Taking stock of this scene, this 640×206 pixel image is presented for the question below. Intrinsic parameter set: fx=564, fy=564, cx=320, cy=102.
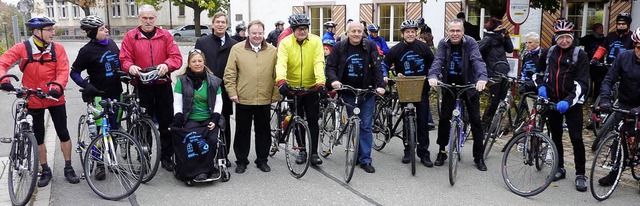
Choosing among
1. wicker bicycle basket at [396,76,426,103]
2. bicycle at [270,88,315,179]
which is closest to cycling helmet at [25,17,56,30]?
bicycle at [270,88,315,179]

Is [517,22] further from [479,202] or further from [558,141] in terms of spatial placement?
[479,202]

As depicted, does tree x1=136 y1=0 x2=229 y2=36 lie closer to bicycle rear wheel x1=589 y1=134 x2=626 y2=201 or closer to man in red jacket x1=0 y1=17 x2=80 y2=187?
man in red jacket x1=0 y1=17 x2=80 y2=187

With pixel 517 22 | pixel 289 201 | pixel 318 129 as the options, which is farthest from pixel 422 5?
pixel 289 201

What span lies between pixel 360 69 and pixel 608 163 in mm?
2763

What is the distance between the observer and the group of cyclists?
225 inches

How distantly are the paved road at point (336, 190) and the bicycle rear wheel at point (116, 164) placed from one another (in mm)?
110

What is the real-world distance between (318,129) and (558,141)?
2.67m

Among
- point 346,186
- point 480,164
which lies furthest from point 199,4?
point 346,186

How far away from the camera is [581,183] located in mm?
5836

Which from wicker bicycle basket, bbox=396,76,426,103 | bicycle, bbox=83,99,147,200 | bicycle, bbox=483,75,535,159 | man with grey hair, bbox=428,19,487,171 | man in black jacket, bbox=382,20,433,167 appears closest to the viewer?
bicycle, bbox=83,99,147,200

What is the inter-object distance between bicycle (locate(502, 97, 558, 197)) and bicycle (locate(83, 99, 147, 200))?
12.3 feet

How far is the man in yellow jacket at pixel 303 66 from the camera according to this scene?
243 inches

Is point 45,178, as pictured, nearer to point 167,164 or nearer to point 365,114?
point 167,164

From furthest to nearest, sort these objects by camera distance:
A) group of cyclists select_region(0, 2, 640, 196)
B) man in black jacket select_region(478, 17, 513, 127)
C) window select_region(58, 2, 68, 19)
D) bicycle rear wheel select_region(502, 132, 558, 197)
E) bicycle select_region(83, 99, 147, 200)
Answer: window select_region(58, 2, 68, 19) → man in black jacket select_region(478, 17, 513, 127) → group of cyclists select_region(0, 2, 640, 196) → bicycle rear wheel select_region(502, 132, 558, 197) → bicycle select_region(83, 99, 147, 200)
